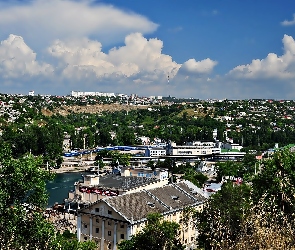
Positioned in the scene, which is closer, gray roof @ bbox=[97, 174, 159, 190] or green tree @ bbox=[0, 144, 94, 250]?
green tree @ bbox=[0, 144, 94, 250]

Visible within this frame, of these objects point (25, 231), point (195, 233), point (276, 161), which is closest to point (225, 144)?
point (195, 233)

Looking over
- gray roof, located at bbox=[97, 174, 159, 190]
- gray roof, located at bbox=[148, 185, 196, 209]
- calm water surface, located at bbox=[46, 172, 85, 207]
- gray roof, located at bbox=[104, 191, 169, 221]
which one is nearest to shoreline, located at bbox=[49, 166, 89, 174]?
calm water surface, located at bbox=[46, 172, 85, 207]

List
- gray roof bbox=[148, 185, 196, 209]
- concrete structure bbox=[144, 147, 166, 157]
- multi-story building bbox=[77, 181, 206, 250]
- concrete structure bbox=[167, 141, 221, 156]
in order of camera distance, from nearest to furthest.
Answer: multi-story building bbox=[77, 181, 206, 250] → gray roof bbox=[148, 185, 196, 209] → concrete structure bbox=[144, 147, 166, 157] → concrete structure bbox=[167, 141, 221, 156]

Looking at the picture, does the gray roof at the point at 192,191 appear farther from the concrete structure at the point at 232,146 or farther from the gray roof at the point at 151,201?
the concrete structure at the point at 232,146

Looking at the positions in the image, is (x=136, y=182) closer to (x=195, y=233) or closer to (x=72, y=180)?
(x=195, y=233)

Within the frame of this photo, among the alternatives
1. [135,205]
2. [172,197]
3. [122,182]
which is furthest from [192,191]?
Answer: [122,182]

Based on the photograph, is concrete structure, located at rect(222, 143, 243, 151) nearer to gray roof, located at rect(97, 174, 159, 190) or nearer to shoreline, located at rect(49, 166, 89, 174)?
shoreline, located at rect(49, 166, 89, 174)

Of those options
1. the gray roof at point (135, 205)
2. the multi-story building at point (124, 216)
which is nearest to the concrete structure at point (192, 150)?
the multi-story building at point (124, 216)
